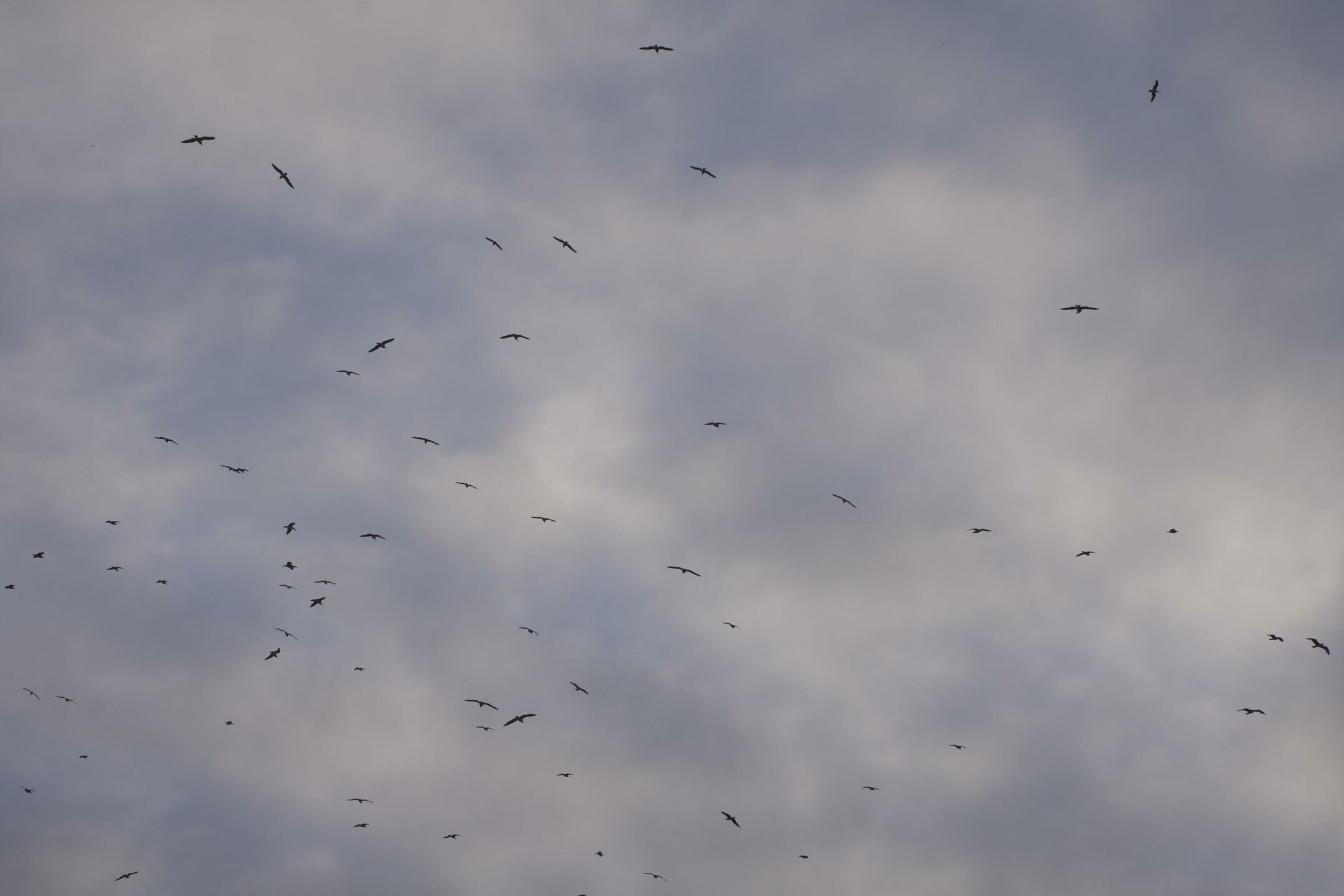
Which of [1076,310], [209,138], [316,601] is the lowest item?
[316,601]

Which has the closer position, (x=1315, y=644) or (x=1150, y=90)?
(x=1150, y=90)

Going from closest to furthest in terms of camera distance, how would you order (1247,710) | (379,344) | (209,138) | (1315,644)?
(209,138)
(379,344)
(1315,644)
(1247,710)

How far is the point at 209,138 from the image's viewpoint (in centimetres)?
7731

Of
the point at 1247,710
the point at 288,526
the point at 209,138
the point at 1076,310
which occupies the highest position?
the point at 209,138

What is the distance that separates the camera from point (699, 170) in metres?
117

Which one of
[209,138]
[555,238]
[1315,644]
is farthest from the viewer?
[1315,644]

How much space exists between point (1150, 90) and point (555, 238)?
60.6 m

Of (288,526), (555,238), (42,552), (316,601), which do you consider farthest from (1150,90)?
(42,552)

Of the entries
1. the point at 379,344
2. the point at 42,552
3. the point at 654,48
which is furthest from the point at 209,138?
the point at 42,552

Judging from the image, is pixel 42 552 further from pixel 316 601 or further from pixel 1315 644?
pixel 1315 644

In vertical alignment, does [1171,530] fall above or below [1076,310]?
below

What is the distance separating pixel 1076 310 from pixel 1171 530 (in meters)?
40.0

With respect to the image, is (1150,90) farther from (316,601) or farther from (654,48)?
(316,601)

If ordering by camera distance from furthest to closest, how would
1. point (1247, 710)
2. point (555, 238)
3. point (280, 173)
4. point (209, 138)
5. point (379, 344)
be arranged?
1. point (1247, 710)
2. point (555, 238)
3. point (379, 344)
4. point (280, 173)
5. point (209, 138)
